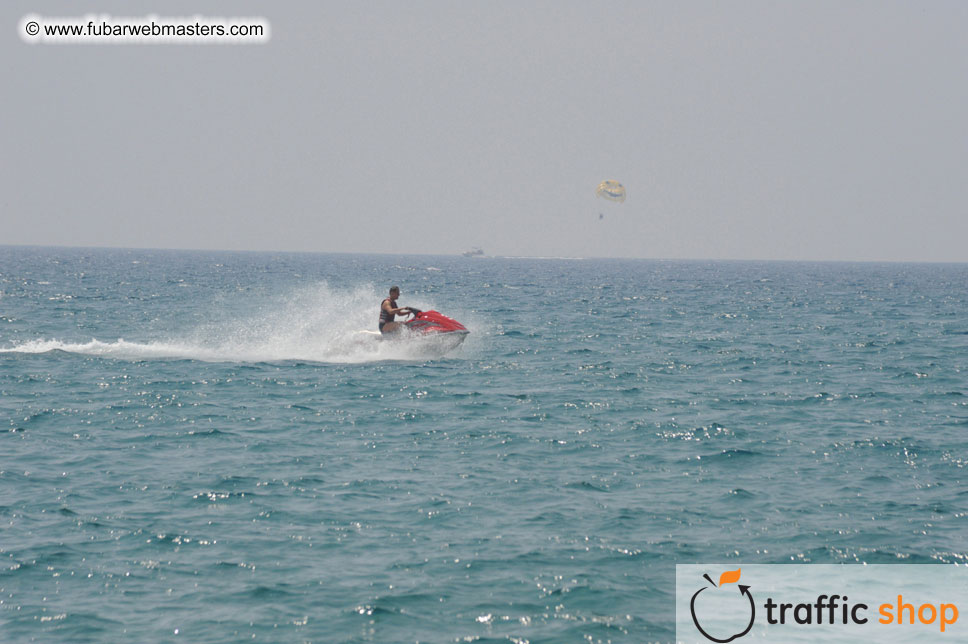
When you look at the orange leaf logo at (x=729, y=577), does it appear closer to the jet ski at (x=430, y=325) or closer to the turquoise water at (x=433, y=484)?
the turquoise water at (x=433, y=484)

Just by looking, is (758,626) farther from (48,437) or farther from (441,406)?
(48,437)

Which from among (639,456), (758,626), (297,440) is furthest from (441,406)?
(758,626)

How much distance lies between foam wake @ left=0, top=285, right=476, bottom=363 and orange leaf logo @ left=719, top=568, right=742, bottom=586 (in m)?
17.1

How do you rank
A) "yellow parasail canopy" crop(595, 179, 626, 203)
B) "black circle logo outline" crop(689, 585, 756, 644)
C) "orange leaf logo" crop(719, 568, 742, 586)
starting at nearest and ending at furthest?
"black circle logo outline" crop(689, 585, 756, 644) → "orange leaf logo" crop(719, 568, 742, 586) → "yellow parasail canopy" crop(595, 179, 626, 203)

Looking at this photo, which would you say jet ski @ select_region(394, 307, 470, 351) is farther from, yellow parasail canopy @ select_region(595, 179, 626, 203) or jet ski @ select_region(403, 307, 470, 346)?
yellow parasail canopy @ select_region(595, 179, 626, 203)

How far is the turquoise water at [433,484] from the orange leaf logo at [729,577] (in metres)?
0.38

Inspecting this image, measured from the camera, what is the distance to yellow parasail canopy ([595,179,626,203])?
60625 millimetres

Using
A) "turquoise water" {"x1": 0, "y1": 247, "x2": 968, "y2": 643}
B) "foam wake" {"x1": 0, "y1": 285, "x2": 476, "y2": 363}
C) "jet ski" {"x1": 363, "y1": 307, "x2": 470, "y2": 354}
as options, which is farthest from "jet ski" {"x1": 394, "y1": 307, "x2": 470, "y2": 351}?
"turquoise water" {"x1": 0, "y1": 247, "x2": 968, "y2": 643}

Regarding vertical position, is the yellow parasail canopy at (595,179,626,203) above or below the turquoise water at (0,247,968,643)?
above

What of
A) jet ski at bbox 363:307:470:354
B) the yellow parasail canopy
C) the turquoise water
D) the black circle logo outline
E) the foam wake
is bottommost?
the black circle logo outline

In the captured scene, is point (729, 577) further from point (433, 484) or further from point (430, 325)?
point (430, 325)

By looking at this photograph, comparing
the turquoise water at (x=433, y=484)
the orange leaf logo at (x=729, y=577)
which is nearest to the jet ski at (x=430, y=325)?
the turquoise water at (x=433, y=484)

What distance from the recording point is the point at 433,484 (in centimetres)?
1377

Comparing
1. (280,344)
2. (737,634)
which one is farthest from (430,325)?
(737,634)
